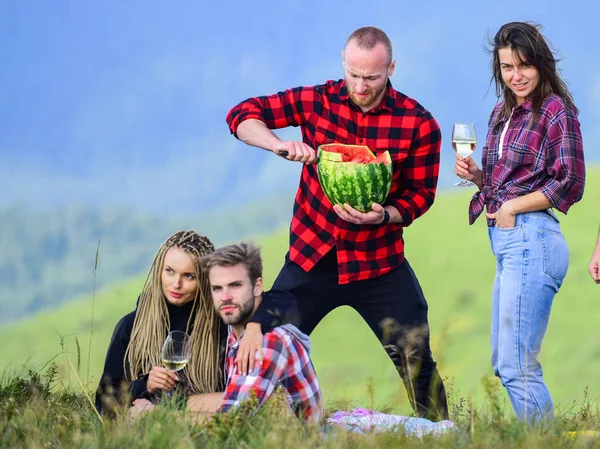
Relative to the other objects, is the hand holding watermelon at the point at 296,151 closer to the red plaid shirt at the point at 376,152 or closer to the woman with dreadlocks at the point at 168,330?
the red plaid shirt at the point at 376,152

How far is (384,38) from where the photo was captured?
292 inches

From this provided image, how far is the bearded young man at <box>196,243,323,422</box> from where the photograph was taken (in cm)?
616

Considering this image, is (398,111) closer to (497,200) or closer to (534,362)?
(497,200)

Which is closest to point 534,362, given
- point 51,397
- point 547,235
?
point 547,235

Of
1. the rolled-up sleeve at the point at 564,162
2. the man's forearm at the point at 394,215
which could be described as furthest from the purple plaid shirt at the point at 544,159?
the man's forearm at the point at 394,215

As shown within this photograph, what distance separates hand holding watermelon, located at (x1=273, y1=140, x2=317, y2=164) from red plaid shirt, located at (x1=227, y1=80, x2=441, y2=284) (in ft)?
2.50

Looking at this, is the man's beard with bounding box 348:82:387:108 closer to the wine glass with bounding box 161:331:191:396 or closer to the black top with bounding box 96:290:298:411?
the black top with bounding box 96:290:298:411

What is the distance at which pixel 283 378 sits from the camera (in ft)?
20.5

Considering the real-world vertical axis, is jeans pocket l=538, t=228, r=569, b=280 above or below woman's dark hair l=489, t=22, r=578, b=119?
below

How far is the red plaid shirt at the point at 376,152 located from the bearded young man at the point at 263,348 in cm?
105

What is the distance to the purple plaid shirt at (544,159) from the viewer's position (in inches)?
268

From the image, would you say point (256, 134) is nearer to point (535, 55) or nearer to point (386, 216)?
point (386, 216)

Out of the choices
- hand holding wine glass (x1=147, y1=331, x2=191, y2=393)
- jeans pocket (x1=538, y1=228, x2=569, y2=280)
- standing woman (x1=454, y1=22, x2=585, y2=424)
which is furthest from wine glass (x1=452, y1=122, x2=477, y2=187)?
hand holding wine glass (x1=147, y1=331, x2=191, y2=393)

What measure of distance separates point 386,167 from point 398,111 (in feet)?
2.01
